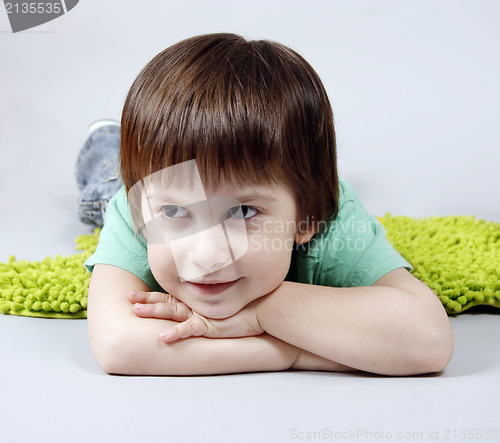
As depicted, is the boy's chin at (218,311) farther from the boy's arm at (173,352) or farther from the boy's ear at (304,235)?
the boy's ear at (304,235)

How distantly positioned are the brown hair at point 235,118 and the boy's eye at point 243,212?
43 millimetres

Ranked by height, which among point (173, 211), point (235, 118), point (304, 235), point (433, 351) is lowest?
point (433, 351)

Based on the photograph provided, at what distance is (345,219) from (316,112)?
276 millimetres

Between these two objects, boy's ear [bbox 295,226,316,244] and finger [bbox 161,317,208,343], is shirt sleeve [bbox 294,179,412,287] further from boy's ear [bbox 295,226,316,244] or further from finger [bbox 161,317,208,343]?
finger [bbox 161,317,208,343]

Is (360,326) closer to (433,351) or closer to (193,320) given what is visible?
(433,351)

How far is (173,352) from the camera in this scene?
41.2 inches

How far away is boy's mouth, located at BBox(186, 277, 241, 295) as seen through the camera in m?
1.07

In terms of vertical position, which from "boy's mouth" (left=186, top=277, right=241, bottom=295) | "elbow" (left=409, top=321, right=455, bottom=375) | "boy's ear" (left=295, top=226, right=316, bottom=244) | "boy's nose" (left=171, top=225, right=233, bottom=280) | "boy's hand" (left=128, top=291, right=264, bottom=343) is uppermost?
"boy's nose" (left=171, top=225, right=233, bottom=280)

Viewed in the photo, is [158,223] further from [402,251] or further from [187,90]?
[402,251]

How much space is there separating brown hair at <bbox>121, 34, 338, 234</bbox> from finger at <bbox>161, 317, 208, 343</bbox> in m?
0.22

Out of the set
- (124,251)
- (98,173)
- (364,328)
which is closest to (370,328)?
(364,328)
